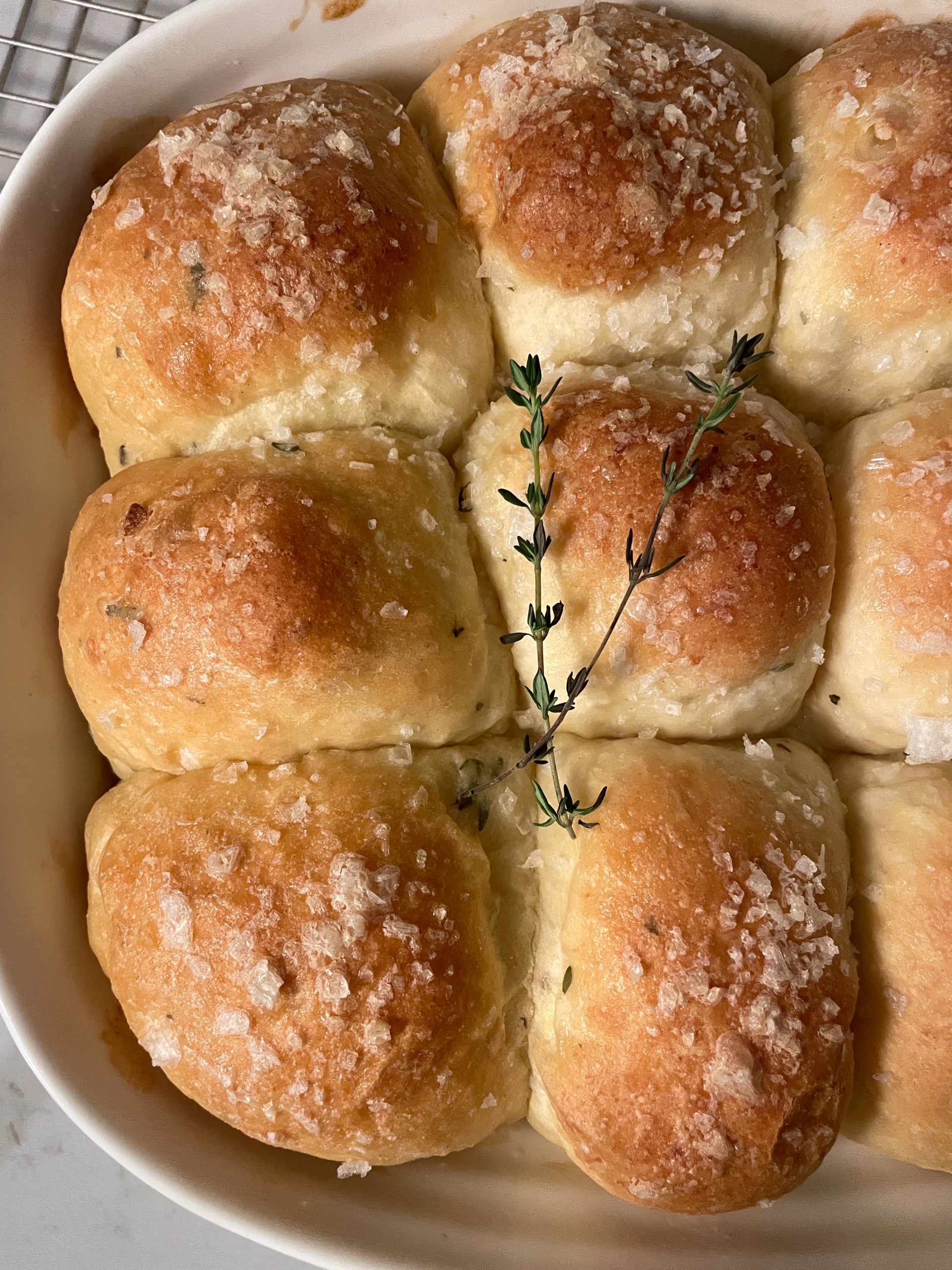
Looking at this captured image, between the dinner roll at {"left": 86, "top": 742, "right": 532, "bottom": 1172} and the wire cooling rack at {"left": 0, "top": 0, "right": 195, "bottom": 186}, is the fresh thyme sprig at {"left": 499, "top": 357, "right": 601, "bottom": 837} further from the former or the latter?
the wire cooling rack at {"left": 0, "top": 0, "right": 195, "bottom": 186}

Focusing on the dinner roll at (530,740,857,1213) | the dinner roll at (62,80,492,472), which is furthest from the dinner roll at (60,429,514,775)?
the dinner roll at (530,740,857,1213)

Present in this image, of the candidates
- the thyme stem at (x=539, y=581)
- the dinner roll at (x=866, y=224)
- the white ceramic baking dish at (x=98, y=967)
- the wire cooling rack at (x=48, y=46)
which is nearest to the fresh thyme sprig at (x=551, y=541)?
the thyme stem at (x=539, y=581)

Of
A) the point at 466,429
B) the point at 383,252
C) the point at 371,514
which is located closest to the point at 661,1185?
the point at 371,514

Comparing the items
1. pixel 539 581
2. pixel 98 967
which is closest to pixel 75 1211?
pixel 98 967

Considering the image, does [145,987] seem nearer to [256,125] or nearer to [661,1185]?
[661,1185]

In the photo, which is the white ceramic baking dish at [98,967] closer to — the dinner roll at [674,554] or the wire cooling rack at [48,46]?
the wire cooling rack at [48,46]

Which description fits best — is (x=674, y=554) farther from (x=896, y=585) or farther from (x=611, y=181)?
(x=611, y=181)
